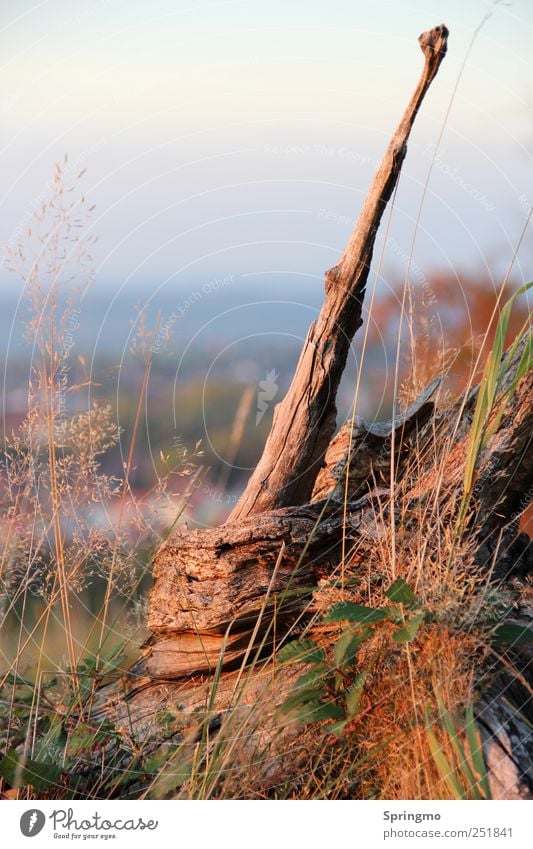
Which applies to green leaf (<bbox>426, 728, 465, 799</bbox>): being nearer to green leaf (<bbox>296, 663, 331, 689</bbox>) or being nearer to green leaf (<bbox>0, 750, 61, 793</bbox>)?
green leaf (<bbox>296, 663, 331, 689</bbox>)

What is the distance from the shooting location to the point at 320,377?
2.42 metres

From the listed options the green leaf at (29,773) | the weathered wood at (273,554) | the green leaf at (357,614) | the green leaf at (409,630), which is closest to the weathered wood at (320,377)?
the weathered wood at (273,554)

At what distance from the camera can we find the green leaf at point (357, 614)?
1.87m

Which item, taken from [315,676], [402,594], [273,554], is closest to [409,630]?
[402,594]

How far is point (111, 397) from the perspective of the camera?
2.43 metres

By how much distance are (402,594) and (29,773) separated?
3.29 feet

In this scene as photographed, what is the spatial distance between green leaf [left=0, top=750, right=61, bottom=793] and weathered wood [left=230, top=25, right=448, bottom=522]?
931mm

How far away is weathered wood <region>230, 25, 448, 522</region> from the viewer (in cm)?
225

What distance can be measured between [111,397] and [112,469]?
25cm

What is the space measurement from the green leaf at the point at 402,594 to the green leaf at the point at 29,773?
0.93 metres
